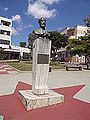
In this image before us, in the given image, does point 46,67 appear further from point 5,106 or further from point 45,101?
point 5,106

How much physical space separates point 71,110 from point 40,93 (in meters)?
1.46

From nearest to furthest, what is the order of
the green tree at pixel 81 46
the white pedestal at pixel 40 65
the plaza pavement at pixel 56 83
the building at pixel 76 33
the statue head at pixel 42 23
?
1. the white pedestal at pixel 40 65
2. the statue head at pixel 42 23
3. the plaza pavement at pixel 56 83
4. the green tree at pixel 81 46
5. the building at pixel 76 33

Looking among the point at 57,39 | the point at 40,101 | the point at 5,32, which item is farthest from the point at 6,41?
the point at 40,101

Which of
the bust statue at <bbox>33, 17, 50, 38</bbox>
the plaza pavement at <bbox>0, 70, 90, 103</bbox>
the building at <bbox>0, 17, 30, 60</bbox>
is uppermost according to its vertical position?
the building at <bbox>0, 17, 30, 60</bbox>

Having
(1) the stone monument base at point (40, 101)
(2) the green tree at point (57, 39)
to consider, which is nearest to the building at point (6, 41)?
(2) the green tree at point (57, 39)

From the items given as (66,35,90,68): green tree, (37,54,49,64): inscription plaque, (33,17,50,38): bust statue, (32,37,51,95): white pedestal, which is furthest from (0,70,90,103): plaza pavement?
(66,35,90,68): green tree

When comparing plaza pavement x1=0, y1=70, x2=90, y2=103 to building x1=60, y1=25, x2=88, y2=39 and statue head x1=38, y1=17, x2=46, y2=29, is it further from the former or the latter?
building x1=60, y1=25, x2=88, y2=39

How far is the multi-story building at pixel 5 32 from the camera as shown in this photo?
2058 inches

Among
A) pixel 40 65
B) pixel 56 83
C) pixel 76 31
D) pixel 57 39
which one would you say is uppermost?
pixel 76 31

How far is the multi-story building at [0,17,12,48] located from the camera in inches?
2058

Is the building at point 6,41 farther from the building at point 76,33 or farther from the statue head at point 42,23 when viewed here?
the statue head at point 42,23

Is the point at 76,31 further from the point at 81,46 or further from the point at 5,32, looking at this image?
the point at 81,46

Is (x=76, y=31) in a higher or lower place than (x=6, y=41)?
higher

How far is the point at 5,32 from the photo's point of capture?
53844mm
